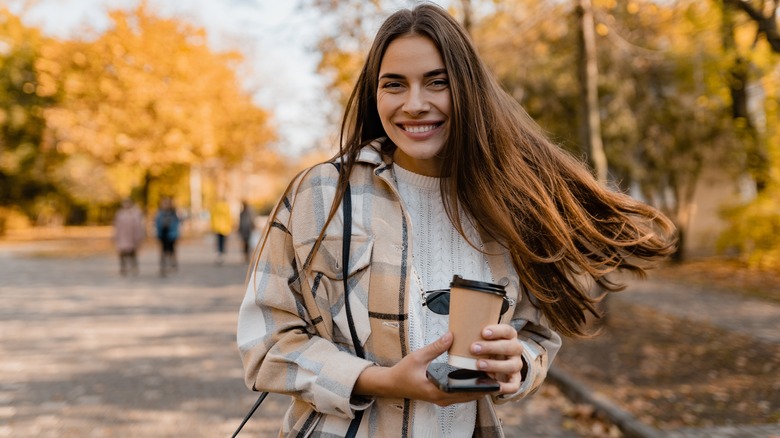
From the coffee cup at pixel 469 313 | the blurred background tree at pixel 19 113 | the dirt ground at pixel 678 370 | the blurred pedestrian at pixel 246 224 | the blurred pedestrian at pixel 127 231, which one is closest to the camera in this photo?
the coffee cup at pixel 469 313

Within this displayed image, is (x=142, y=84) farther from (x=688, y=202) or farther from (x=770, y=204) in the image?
(x=770, y=204)

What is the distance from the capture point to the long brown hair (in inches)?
74.4

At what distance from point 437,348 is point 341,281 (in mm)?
367

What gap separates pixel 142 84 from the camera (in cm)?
2672

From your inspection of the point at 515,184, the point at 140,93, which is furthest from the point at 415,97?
the point at 140,93

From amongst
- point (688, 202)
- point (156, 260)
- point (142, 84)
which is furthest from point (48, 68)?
point (688, 202)

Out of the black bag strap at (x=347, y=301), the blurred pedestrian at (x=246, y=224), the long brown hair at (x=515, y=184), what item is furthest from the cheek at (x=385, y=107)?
the blurred pedestrian at (x=246, y=224)

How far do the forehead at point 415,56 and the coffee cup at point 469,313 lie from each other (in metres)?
0.62

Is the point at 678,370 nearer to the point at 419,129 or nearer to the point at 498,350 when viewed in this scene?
the point at 419,129

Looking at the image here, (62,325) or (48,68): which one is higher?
(48,68)

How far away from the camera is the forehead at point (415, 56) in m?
1.84

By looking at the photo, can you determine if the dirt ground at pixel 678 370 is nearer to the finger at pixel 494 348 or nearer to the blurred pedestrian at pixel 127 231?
the finger at pixel 494 348

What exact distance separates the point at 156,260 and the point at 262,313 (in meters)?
21.9

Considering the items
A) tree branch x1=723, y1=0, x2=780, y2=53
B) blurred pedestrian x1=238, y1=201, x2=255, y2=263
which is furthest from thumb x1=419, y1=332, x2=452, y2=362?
blurred pedestrian x1=238, y1=201, x2=255, y2=263
